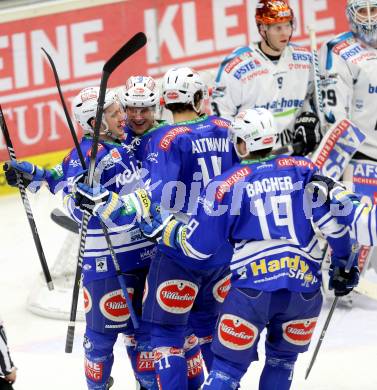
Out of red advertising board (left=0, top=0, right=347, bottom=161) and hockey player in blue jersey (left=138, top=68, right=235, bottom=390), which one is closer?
hockey player in blue jersey (left=138, top=68, right=235, bottom=390)

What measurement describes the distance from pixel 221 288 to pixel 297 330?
675 millimetres

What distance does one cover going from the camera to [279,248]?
5.30 meters

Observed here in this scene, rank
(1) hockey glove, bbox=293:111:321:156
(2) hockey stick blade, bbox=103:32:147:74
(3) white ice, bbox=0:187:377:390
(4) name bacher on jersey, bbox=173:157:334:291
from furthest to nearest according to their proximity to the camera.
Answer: (1) hockey glove, bbox=293:111:321:156
(3) white ice, bbox=0:187:377:390
(2) hockey stick blade, bbox=103:32:147:74
(4) name bacher on jersey, bbox=173:157:334:291

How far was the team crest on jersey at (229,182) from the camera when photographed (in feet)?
17.2

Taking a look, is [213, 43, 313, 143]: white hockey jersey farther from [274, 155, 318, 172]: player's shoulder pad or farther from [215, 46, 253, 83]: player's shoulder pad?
[274, 155, 318, 172]: player's shoulder pad

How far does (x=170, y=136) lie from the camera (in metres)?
5.77

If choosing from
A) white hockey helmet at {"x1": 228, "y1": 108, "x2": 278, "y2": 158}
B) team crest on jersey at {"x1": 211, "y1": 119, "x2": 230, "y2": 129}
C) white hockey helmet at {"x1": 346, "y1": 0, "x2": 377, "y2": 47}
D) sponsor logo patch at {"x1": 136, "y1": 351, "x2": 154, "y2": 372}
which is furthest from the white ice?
white hockey helmet at {"x1": 228, "y1": 108, "x2": 278, "y2": 158}

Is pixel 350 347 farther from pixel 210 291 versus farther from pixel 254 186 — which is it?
pixel 254 186

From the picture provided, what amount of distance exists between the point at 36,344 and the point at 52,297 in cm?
51

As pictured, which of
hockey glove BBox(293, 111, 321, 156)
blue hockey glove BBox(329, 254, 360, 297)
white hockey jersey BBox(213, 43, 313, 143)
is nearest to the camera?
blue hockey glove BBox(329, 254, 360, 297)

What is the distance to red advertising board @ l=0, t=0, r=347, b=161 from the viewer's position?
9477 mm

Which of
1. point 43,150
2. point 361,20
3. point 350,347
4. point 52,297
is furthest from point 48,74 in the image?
point 350,347

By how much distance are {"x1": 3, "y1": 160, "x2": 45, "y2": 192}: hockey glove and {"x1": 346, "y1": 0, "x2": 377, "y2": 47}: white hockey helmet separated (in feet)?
7.30

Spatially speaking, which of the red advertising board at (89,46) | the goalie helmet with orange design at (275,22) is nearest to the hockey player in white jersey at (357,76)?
the goalie helmet with orange design at (275,22)
